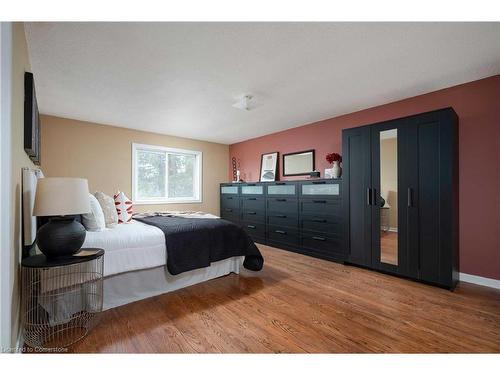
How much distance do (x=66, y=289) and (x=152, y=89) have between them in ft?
7.22

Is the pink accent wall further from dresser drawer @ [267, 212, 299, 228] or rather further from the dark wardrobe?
dresser drawer @ [267, 212, 299, 228]

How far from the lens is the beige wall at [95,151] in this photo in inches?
150

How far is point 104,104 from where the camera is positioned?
10.9 feet

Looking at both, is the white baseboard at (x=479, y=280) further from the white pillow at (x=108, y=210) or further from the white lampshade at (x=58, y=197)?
the white pillow at (x=108, y=210)

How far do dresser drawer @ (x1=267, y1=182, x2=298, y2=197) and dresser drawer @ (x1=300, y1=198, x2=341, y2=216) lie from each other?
251 mm

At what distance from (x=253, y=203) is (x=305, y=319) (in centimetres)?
304

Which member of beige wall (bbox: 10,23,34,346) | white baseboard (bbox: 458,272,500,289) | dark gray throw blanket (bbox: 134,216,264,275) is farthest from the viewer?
white baseboard (bbox: 458,272,500,289)

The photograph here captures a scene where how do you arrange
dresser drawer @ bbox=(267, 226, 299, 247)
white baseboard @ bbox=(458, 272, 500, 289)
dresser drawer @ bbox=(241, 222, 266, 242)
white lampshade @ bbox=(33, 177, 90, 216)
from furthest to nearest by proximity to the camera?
1. dresser drawer @ bbox=(241, 222, 266, 242)
2. dresser drawer @ bbox=(267, 226, 299, 247)
3. white baseboard @ bbox=(458, 272, 500, 289)
4. white lampshade @ bbox=(33, 177, 90, 216)

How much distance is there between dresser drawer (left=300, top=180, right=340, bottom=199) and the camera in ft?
11.8

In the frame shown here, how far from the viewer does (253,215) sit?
16.1 ft

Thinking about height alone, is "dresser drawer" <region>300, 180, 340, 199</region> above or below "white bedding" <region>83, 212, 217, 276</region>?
above

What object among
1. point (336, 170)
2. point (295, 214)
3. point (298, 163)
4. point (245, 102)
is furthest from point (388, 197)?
point (245, 102)

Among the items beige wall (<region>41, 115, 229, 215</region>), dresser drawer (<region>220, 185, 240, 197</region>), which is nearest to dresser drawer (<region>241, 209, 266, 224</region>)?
dresser drawer (<region>220, 185, 240, 197</region>)
